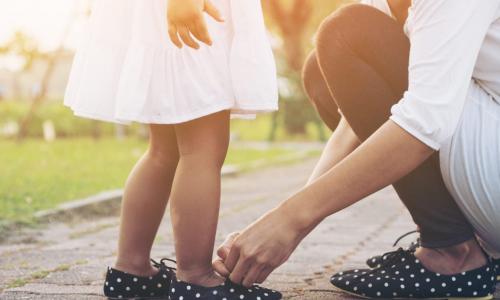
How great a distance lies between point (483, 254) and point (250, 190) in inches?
173

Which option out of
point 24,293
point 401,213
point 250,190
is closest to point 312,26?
point 250,190

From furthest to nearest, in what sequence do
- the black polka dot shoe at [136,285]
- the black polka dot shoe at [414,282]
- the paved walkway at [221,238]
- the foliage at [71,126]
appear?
the foliage at [71,126], the paved walkway at [221,238], the black polka dot shoe at [136,285], the black polka dot shoe at [414,282]

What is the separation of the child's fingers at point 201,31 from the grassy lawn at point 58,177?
264 centimetres

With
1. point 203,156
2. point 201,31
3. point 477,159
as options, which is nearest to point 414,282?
point 477,159

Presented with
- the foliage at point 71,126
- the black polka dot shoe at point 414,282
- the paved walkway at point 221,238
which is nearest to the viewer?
the black polka dot shoe at point 414,282

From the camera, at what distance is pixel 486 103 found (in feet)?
6.28

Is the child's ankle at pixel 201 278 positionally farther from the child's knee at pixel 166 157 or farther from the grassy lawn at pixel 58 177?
the grassy lawn at pixel 58 177

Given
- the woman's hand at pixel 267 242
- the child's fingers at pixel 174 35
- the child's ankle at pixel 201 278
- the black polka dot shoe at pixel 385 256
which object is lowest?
the black polka dot shoe at pixel 385 256

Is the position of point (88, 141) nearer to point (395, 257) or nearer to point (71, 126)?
point (71, 126)

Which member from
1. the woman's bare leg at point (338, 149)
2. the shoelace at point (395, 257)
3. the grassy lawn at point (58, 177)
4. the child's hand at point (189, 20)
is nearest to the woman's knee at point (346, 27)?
the woman's bare leg at point (338, 149)

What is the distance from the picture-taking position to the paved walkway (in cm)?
238

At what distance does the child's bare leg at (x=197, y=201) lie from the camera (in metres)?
→ 1.91

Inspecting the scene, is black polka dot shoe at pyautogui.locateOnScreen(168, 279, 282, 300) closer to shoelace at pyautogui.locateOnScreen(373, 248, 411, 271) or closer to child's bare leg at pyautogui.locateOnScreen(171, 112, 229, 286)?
child's bare leg at pyautogui.locateOnScreen(171, 112, 229, 286)

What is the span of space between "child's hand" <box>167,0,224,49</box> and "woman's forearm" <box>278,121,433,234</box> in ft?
1.51
